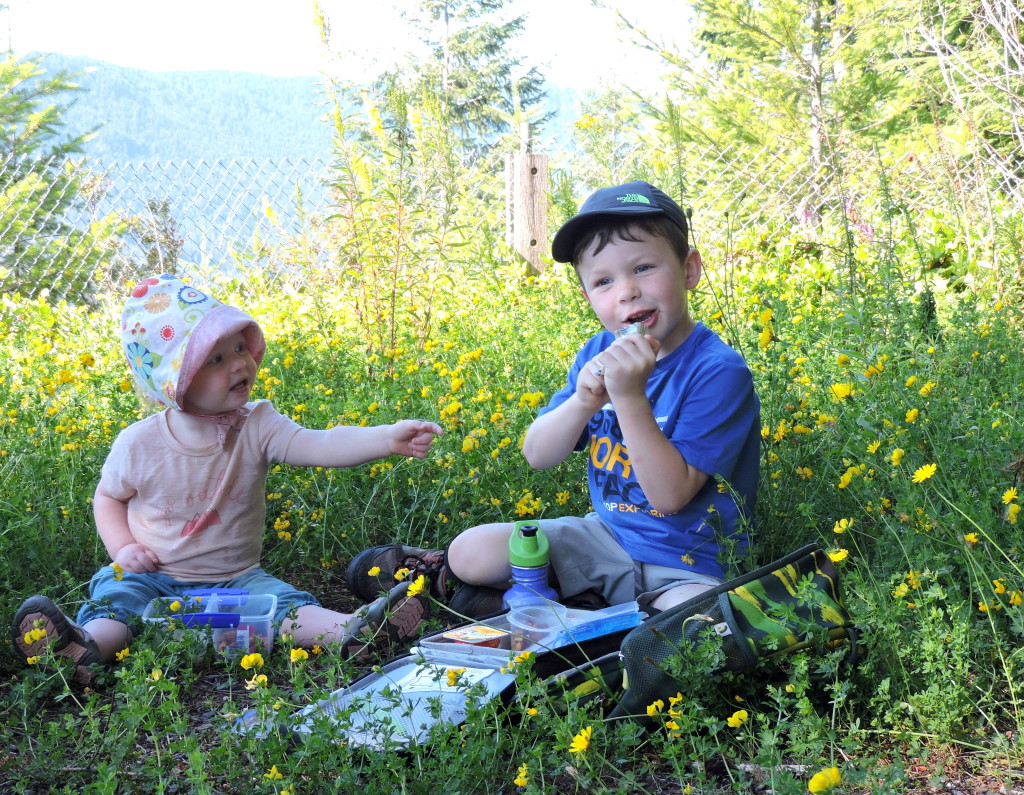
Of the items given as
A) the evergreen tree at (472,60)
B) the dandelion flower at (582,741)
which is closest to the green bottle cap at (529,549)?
the dandelion flower at (582,741)

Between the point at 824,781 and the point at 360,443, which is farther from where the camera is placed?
the point at 360,443

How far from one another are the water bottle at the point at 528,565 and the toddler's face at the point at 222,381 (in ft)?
2.88

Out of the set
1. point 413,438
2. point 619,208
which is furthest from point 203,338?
point 619,208

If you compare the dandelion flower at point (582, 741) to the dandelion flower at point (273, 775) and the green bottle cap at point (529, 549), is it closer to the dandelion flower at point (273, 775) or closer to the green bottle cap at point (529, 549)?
the dandelion flower at point (273, 775)

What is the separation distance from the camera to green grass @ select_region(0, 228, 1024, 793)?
1703mm

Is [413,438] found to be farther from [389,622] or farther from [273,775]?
[273,775]

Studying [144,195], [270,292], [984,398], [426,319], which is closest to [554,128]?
[144,195]

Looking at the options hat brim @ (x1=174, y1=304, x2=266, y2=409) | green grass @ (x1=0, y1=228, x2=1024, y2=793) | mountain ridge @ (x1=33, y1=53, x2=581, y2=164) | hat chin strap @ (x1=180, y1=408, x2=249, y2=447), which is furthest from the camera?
mountain ridge @ (x1=33, y1=53, x2=581, y2=164)

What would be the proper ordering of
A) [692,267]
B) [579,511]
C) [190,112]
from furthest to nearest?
[190,112] < [579,511] < [692,267]

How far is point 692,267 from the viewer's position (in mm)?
2518

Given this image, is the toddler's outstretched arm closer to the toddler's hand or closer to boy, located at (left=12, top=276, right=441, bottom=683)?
boy, located at (left=12, top=276, right=441, bottom=683)

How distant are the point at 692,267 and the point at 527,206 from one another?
562 centimetres

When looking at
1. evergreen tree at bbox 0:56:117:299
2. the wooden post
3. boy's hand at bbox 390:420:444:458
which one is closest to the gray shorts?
boy's hand at bbox 390:420:444:458

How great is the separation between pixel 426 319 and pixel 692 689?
3506mm
